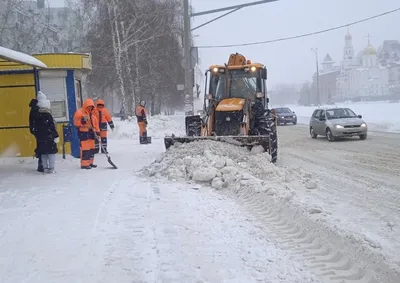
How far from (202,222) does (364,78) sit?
12410cm

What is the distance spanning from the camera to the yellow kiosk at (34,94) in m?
12.3

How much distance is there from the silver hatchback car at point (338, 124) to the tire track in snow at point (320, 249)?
1271cm

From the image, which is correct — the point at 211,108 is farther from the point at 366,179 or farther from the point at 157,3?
the point at 157,3

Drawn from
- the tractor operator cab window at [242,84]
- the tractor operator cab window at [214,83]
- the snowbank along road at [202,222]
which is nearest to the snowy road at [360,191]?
the snowbank along road at [202,222]

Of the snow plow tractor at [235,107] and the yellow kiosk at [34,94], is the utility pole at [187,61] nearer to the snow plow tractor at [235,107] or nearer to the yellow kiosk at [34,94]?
the snow plow tractor at [235,107]

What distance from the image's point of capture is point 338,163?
12133 millimetres

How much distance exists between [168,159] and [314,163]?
14.3 feet

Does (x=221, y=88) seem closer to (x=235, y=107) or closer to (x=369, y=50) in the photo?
(x=235, y=107)

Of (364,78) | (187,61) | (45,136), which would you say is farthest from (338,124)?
(364,78)

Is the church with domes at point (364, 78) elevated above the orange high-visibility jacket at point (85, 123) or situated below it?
above

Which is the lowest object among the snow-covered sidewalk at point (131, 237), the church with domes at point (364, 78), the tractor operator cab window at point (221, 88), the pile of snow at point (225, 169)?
the snow-covered sidewalk at point (131, 237)

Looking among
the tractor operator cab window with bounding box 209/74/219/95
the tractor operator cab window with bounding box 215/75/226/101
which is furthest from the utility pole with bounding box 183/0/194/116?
the tractor operator cab window with bounding box 215/75/226/101

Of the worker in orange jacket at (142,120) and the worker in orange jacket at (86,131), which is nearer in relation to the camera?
the worker in orange jacket at (86,131)

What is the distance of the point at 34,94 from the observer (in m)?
12.4
